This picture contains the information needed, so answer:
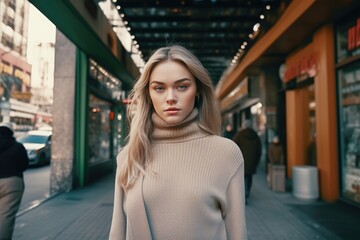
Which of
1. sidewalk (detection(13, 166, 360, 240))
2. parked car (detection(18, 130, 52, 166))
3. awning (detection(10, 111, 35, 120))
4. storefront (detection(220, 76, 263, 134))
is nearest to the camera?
sidewalk (detection(13, 166, 360, 240))

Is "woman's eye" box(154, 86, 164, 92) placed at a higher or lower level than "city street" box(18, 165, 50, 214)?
higher

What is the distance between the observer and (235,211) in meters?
1.35

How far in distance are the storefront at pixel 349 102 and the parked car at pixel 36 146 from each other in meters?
11.1

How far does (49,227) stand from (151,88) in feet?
14.7

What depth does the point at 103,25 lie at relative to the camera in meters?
7.72

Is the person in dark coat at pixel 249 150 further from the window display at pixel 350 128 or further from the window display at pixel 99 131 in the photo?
the window display at pixel 99 131

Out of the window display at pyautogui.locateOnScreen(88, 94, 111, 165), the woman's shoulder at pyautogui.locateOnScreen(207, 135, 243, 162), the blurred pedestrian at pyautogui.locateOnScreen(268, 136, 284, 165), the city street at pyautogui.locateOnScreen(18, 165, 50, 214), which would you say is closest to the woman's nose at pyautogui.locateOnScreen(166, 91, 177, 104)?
the woman's shoulder at pyautogui.locateOnScreen(207, 135, 243, 162)

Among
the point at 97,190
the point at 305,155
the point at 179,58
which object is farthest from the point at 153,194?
the point at 305,155

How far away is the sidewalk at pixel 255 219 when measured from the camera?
4418mm

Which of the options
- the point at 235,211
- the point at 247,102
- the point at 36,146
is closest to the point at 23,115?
the point at 36,146

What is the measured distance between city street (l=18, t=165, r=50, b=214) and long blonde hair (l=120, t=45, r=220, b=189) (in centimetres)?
557

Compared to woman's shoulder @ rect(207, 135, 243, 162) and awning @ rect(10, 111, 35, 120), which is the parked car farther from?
woman's shoulder @ rect(207, 135, 243, 162)

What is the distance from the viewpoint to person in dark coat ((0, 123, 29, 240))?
362 centimetres

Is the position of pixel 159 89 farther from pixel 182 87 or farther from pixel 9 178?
pixel 9 178
